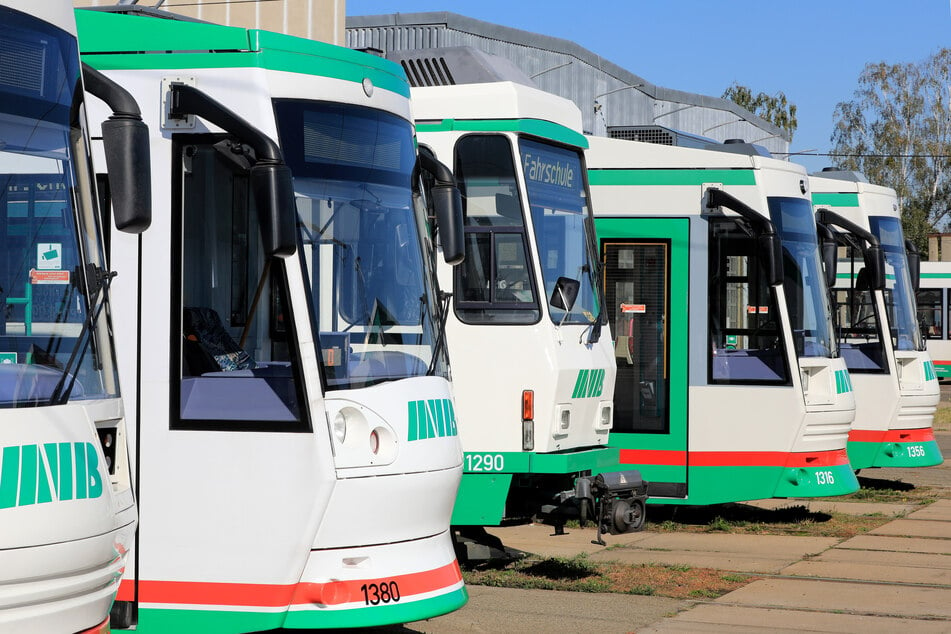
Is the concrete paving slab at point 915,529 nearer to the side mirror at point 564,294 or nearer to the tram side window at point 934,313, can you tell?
the side mirror at point 564,294

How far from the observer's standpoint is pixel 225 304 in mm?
6223

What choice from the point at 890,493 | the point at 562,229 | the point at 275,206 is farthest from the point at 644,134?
the point at 275,206

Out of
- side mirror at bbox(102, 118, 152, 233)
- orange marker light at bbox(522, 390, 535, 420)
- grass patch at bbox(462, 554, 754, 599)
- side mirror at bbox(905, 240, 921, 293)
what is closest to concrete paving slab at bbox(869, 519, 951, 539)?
grass patch at bbox(462, 554, 754, 599)

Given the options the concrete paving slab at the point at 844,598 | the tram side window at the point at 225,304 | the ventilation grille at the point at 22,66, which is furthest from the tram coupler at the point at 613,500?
the ventilation grille at the point at 22,66

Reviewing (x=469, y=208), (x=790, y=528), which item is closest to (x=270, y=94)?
(x=469, y=208)

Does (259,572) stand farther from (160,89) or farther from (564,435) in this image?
(564,435)

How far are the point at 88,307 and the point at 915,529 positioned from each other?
9.79 meters

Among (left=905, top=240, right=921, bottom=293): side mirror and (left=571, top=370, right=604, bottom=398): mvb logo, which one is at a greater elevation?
(left=905, top=240, right=921, bottom=293): side mirror

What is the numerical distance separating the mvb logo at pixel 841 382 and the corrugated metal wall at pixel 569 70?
3.40m

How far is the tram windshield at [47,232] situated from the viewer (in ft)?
13.8

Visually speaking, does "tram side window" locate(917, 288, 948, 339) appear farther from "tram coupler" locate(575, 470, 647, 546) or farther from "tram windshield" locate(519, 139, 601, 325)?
"tram coupler" locate(575, 470, 647, 546)

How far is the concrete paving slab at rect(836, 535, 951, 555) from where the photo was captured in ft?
37.5

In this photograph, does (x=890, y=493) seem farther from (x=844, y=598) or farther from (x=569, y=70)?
(x=569, y=70)

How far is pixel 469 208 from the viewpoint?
939 cm
